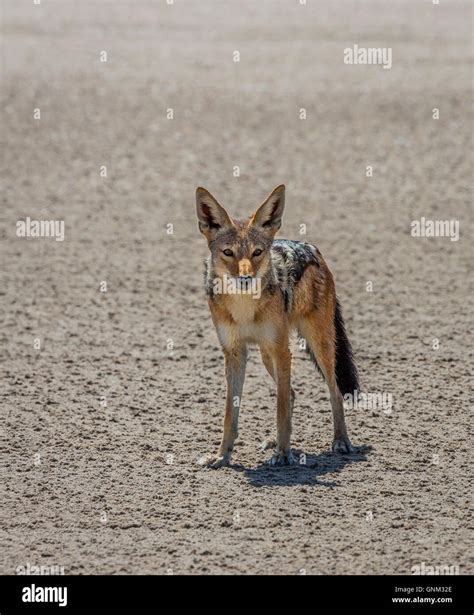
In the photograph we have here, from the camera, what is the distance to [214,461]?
8.28 metres

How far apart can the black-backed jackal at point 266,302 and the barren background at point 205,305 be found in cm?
33

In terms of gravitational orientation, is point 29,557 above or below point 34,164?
below

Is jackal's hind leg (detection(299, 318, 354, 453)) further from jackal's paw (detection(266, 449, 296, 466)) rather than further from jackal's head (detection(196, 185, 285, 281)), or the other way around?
jackal's head (detection(196, 185, 285, 281))

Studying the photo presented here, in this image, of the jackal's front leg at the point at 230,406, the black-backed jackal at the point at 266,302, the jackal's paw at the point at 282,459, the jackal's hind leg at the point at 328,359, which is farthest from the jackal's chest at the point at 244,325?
the jackal's paw at the point at 282,459

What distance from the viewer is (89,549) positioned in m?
6.92

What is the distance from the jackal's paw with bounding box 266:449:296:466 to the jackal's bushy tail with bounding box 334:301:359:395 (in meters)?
0.96

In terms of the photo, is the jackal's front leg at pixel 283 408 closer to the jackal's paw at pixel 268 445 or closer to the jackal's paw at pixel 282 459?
the jackal's paw at pixel 282 459

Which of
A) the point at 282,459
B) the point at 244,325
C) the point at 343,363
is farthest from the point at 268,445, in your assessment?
the point at 244,325

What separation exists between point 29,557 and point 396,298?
6.75m

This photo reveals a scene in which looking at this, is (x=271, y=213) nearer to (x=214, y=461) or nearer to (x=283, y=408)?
(x=283, y=408)

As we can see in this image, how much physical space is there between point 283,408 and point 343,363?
0.93 meters

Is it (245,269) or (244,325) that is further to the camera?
(244,325)

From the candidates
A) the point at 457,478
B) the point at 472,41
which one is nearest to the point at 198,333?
the point at 457,478

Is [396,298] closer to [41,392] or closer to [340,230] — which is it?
[340,230]
